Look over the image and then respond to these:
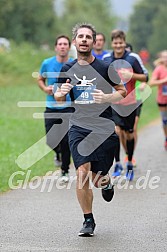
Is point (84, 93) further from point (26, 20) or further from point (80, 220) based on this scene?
point (26, 20)

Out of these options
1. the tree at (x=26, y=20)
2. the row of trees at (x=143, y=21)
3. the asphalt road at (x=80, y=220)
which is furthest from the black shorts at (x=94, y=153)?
the row of trees at (x=143, y=21)

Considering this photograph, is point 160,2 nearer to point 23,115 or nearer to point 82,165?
point 23,115

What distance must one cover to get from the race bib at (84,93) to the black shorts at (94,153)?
284mm

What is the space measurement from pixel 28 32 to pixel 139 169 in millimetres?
52758

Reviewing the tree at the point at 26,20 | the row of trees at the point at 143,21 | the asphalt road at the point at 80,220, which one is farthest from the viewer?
the row of trees at the point at 143,21

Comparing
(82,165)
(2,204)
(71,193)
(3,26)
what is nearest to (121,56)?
(71,193)

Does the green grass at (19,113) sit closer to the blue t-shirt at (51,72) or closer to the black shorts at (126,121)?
the blue t-shirt at (51,72)

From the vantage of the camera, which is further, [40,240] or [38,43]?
[38,43]

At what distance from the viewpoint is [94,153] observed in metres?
7.47

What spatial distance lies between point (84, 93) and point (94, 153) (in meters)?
0.61

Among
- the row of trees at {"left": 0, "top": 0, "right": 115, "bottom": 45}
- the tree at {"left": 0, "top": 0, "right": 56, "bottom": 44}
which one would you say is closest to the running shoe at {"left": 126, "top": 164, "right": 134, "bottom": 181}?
the row of trees at {"left": 0, "top": 0, "right": 115, "bottom": 45}

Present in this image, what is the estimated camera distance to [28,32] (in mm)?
64062

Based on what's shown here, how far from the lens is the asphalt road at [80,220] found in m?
6.95

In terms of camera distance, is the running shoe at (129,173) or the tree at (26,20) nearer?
the running shoe at (129,173)
